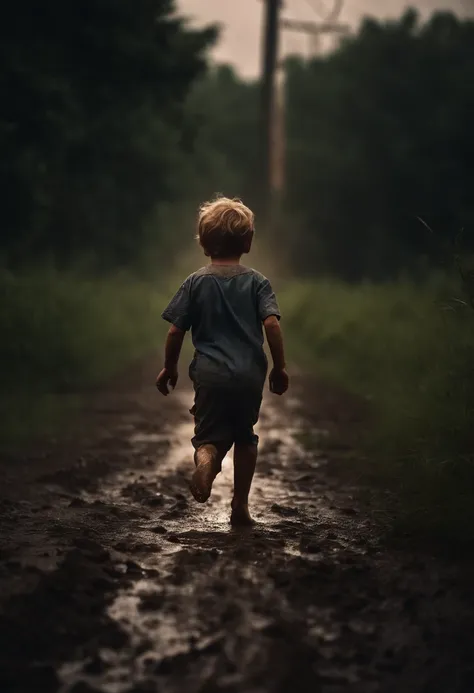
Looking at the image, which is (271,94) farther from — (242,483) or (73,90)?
(242,483)

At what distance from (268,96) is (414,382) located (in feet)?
53.0

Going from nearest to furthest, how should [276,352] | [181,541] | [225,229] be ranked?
[181,541]
[276,352]
[225,229]

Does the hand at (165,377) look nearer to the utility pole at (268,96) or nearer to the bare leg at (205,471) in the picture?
the bare leg at (205,471)

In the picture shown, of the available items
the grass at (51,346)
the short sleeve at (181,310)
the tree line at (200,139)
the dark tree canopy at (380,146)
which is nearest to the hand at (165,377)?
the short sleeve at (181,310)

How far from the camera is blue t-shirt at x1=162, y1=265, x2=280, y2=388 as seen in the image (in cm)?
539

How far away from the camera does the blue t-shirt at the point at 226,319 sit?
5391 millimetres

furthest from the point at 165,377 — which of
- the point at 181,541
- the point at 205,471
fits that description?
the point at 181,541

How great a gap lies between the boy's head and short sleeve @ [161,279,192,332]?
262 mm

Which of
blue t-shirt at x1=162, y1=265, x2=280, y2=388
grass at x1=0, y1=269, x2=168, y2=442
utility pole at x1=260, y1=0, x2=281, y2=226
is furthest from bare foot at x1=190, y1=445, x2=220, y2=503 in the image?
utility pole at x1=260, y1=0, x2=281, y2=226

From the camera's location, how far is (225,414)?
5.41m

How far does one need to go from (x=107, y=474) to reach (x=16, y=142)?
784 centimetres

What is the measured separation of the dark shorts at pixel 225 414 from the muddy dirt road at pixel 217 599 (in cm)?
50

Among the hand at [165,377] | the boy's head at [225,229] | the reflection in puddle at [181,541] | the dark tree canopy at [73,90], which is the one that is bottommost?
the reflection in puddle at [181,541]

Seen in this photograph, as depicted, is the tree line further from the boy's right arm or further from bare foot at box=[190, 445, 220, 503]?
bare foot at box=[190, 445, 220, 503]
